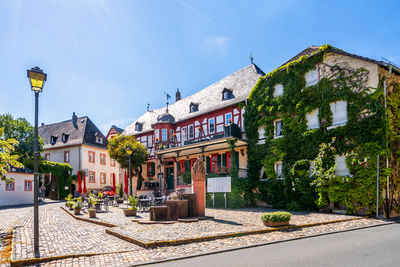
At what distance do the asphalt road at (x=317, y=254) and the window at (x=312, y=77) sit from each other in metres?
12.0

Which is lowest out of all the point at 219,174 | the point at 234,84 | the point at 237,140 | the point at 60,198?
the point at 60,198

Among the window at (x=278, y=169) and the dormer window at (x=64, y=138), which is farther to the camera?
the dormer window at (x=64, y=138)

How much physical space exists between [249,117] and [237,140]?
221cm

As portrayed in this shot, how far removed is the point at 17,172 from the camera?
30609 mm

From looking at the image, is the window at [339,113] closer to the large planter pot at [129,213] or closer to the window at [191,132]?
the large planter pot at [129,213]

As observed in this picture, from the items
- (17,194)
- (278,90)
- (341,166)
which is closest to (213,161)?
(278,90)

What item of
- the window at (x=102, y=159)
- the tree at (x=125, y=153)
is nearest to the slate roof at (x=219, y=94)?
the tree at (x=125, y=153)

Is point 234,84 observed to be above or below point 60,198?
above

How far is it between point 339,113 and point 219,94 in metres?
12.6

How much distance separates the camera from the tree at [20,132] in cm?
3659

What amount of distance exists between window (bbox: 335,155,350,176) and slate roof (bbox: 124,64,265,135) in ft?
29.9

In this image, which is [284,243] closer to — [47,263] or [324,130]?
[47,263]

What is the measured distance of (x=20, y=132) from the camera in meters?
38.3

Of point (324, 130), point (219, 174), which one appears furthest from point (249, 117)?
point (324, 130)
